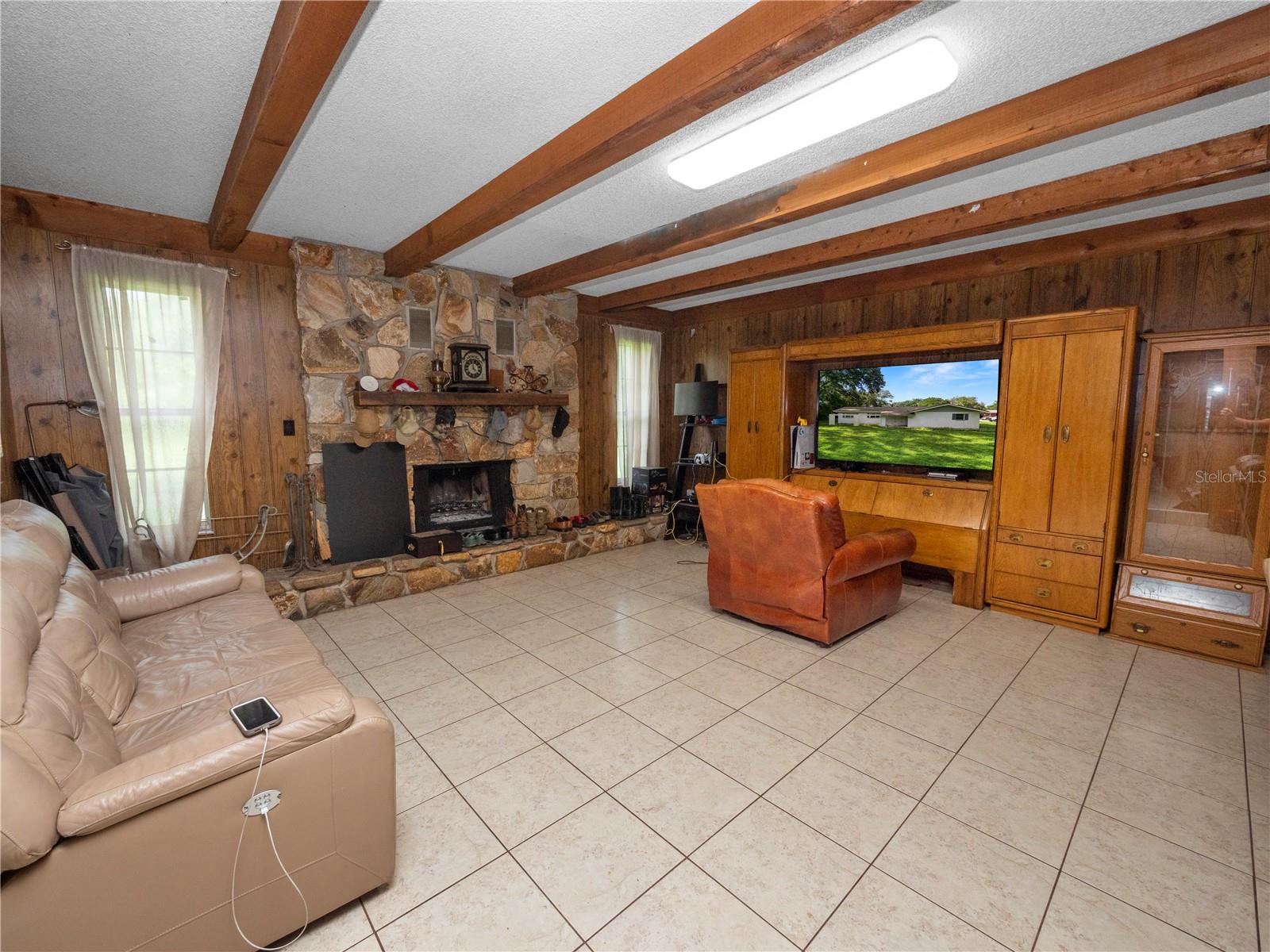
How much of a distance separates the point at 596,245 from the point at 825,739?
11.4ft

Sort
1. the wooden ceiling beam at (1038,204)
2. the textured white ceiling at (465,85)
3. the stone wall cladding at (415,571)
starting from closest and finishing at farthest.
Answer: the textured white ceiling at (465,85) < the wooden ceiling beam at (1038,204) < the stone wall cladding at (415,571)

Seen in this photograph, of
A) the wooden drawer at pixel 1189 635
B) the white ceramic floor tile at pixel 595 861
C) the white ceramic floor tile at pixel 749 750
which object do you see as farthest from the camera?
the wooden drawer at pixel 1189 635

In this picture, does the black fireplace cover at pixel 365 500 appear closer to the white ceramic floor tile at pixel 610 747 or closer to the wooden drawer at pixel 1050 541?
the white ceramic floor tile at pixel 610 747

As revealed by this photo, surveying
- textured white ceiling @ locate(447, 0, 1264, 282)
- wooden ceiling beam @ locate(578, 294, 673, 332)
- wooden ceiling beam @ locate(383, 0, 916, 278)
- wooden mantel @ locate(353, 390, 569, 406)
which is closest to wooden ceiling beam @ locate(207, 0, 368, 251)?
wooden ceiling beam @ locate(383, 0, 916, 278)

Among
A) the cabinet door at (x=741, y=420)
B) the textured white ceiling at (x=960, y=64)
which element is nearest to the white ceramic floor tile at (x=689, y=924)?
the textured white ceiling at (x=960, y=64)

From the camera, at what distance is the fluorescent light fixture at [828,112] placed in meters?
1.78

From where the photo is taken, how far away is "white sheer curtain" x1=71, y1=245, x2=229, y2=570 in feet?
10.6

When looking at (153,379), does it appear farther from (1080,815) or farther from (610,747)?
(1080,815)

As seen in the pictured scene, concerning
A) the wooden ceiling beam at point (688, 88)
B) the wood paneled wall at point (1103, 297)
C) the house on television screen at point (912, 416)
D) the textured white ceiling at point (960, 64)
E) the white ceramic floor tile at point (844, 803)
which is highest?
the textured white ceiling at point (960, 64)

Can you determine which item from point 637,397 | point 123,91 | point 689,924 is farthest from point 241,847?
point 637,397

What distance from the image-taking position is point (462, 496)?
194 inches

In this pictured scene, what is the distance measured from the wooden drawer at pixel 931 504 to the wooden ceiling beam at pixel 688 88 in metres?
3.28

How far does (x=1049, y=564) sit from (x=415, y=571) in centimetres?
445

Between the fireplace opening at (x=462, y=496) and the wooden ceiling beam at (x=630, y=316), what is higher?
the wooden ceiling beam at (x=630, y=316)
